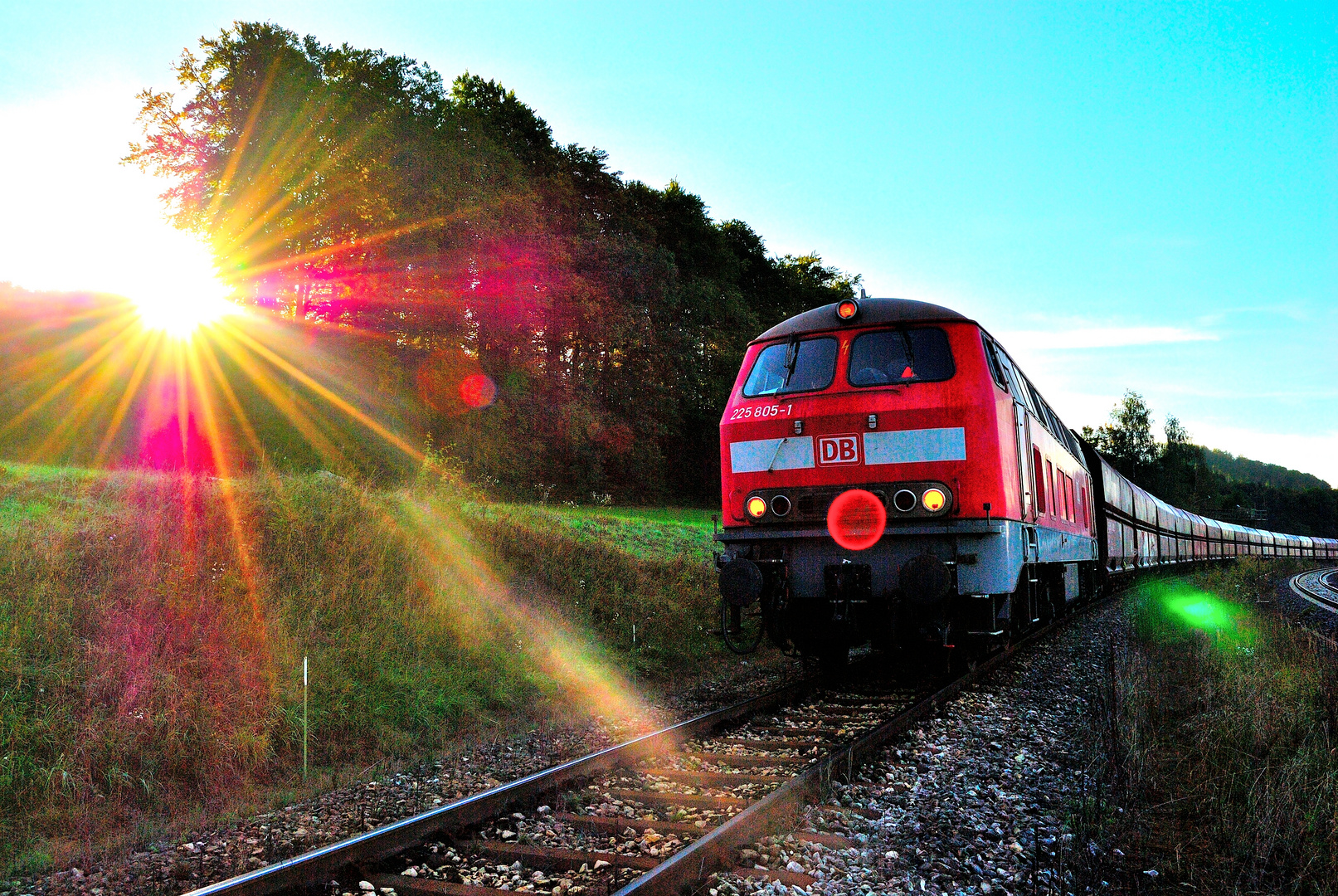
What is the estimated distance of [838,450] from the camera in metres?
7.59

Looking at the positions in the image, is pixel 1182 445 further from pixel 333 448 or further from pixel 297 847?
pixel 297 847

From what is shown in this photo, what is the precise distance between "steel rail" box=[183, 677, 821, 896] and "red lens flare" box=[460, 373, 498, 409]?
23.3m

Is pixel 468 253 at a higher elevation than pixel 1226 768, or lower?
higher

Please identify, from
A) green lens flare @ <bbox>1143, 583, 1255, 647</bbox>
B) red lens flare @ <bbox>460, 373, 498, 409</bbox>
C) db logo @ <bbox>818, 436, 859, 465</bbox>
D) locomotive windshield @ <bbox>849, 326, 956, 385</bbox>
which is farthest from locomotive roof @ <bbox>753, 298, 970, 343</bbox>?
red lens flare @ <bbox>460, 373, 498, 409</bbox>

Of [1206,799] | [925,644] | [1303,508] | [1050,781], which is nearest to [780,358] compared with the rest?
[925,644]

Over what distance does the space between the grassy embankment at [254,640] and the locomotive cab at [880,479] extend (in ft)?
7.39

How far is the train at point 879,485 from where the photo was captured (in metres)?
7.12

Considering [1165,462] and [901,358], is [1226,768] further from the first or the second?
[1165,462]

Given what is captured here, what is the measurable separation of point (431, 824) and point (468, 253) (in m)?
26.0

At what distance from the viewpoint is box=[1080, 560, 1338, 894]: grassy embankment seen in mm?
3746

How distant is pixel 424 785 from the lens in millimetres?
5410

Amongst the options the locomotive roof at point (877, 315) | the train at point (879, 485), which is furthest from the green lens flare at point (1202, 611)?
the locomotive roof at point (877, 315)

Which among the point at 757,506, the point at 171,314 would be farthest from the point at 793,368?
the point at 171,314

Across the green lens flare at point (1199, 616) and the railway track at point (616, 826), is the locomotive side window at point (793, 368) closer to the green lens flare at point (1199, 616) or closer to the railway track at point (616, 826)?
the railway track at point (616, 826)
